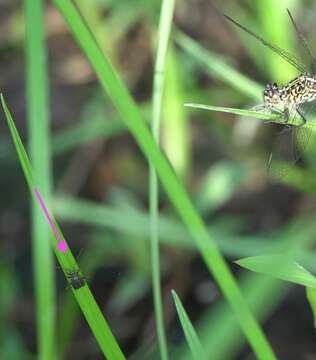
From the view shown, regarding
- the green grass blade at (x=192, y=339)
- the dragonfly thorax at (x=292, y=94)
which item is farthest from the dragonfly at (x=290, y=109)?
the green grass blade at (x=192, y=339)

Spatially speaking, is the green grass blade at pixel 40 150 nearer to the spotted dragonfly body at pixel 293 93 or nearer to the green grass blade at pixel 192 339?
the green grass blade at pixel 192 339

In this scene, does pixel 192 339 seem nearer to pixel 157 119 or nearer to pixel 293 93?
pixel 157 119

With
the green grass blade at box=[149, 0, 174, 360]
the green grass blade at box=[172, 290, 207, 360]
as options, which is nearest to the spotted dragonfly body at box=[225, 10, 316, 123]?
the green grass blade at box=[149, 0, 174, 360]

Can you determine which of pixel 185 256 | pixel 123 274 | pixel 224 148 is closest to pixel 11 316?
pixel 123 274

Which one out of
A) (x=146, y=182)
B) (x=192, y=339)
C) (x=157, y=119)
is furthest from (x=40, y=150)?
(x=146, y=182)

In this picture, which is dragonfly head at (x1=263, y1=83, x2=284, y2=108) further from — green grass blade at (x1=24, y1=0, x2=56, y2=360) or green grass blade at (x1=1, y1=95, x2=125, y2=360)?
green grass blade at (x1=1, y1=95, x2=125, y2=360)

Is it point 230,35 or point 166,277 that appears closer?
point 166,277

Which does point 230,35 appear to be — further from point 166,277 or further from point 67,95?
point 166,277

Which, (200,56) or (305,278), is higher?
(200,56)
